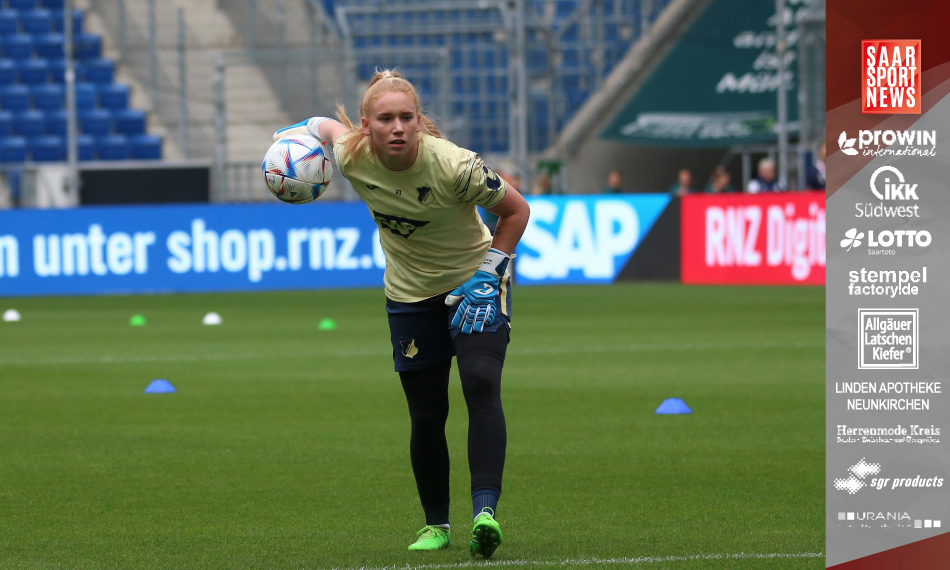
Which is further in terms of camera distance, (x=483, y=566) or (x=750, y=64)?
(x=750, y=64)

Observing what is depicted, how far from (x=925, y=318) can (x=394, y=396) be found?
6.61 metres

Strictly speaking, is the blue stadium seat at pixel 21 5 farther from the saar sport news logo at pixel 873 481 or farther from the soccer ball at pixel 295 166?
the saar sport news logo at pixel 873 481

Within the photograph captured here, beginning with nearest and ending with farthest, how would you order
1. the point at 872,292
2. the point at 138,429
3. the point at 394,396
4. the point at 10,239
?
the point at 872,292 → the point at 138,429 → the point at 394,396 → the point at 10,239

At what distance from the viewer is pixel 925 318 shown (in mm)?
3814

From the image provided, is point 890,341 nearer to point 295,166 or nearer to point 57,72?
point 295,166

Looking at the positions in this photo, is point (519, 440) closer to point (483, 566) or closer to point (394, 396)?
point (394, 396)

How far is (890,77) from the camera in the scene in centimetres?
375

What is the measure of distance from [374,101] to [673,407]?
15.1ft

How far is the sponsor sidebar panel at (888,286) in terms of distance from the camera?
376cm

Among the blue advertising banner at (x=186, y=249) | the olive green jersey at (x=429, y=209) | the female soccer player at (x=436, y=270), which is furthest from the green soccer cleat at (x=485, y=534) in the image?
the blue advertising banner at (x=186, y=249)

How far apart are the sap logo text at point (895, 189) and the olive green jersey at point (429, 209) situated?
1.69 m

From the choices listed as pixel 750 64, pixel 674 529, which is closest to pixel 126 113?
pixel 750 64

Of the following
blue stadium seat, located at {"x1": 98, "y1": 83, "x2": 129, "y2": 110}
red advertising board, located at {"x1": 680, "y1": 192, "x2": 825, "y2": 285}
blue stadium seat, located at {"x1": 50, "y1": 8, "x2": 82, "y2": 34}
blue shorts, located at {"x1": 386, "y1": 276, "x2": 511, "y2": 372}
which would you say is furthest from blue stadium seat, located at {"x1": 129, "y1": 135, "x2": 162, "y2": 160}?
blue shorts, located at {"x1": 386, "y1": 276, "x2": 511, "y2": 372}

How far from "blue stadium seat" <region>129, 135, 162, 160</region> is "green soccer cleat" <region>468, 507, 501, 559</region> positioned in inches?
944
